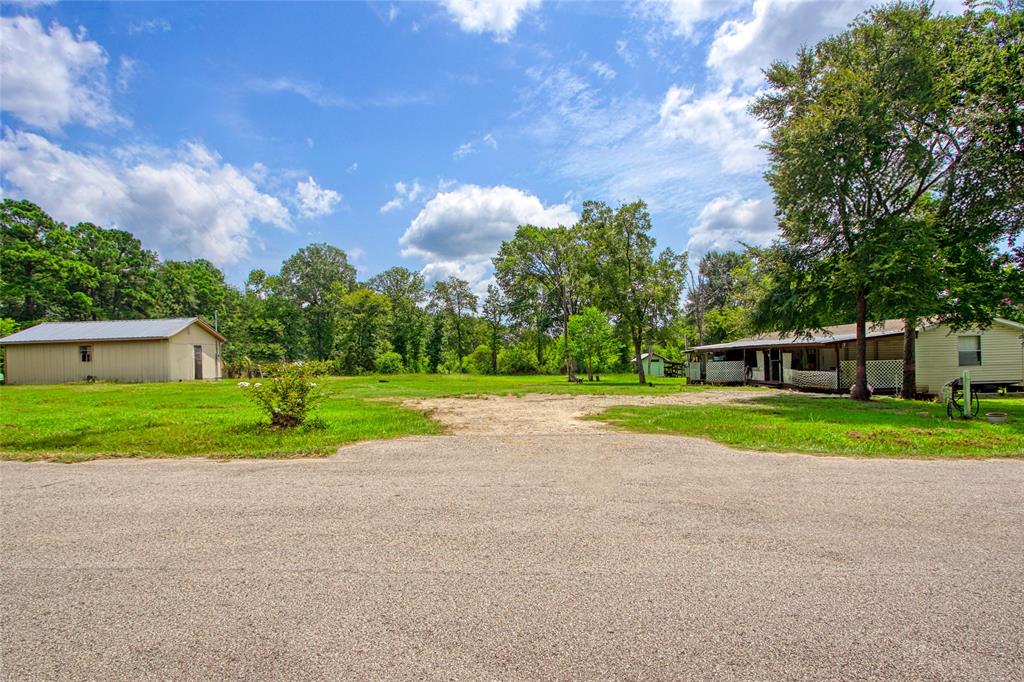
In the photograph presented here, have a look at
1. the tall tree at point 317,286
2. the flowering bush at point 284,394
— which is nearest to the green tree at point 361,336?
the tall tree at point 317,286

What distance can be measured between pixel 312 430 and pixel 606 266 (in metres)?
24.0

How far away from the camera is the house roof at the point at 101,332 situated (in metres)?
26.7

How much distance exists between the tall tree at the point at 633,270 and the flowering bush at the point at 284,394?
76.5ft

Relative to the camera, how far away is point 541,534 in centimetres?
366

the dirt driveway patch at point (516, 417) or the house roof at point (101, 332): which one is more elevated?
the house roof at point (101, 332)

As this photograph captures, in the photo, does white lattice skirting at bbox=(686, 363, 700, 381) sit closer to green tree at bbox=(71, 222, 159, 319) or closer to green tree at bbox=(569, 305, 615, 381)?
green tree at bbox=(569, 305, 615, 381)

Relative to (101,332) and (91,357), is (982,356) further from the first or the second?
(101,332)

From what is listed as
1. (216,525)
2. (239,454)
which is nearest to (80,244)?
(239,454)

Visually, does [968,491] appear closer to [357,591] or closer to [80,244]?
[357,591]

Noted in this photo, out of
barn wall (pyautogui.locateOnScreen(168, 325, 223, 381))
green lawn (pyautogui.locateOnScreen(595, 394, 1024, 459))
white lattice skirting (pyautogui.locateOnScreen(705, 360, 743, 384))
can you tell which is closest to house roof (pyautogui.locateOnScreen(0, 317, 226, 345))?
barn wall (pyautogui.locateOnScreen(168, 325, 223, 381))

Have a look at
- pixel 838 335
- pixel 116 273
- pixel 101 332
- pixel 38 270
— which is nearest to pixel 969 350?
pixel 838 335

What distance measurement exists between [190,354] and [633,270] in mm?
29347

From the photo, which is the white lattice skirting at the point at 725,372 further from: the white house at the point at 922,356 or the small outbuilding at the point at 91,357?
the small outbuilding at the point at 91,357

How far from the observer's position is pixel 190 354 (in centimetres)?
2930
